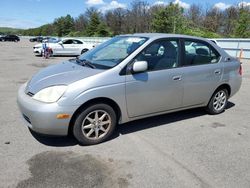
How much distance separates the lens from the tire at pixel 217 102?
5.92 metres

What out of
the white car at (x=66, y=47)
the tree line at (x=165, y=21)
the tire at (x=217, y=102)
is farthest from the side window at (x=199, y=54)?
the tree line at (x=165, y=21)

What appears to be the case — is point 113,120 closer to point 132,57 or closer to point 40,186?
point 132,57

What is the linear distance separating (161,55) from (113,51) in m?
0.84

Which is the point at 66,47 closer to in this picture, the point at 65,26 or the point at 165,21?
the point at 165,21

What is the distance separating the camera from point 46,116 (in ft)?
12.8

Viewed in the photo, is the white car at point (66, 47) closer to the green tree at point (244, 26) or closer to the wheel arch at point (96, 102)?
the wheel arch at point (96, 102)

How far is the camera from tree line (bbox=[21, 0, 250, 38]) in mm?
44062

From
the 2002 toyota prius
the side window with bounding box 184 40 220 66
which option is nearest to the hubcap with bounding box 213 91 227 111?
the 2002 toyota prius

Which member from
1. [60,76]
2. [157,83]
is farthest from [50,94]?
[157,83]

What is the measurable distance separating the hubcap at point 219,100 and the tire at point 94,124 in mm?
2578

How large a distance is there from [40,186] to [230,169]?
2.39 m

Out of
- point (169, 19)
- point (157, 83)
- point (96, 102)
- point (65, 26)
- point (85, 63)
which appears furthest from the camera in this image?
point (65, 26)

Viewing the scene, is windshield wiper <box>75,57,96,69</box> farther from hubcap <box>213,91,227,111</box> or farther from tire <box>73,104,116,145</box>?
hubcap <box>213,91,227,111</box>

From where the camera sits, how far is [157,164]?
12.5 feet
